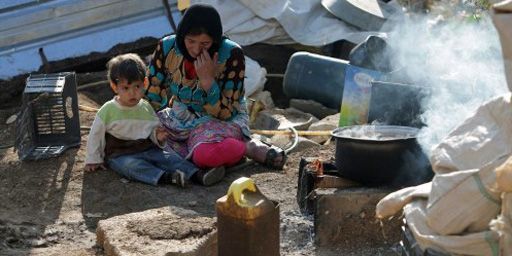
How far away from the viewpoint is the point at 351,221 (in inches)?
188

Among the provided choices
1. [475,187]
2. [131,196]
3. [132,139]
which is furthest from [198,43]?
[475,187]

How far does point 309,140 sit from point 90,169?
5.85 feet

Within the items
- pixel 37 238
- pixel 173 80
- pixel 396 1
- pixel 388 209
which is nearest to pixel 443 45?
pixel 173 80

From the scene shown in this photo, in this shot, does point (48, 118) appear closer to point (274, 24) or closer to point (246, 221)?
point (274, 24)

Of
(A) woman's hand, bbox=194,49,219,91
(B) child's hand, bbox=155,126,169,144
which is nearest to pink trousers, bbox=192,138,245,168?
(B) child's hand, bbox=155,126,169,144

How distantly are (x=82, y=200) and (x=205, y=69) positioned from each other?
1.25 m

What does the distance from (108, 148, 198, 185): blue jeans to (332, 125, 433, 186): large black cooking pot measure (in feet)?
5.02

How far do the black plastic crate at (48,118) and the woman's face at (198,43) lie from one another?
1.20 meters

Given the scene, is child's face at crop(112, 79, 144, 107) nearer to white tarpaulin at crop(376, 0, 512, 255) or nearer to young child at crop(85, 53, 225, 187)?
young child at crop(85, 53, 225, 187)

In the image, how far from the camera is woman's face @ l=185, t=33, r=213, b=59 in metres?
5.91

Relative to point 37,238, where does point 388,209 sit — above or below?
above

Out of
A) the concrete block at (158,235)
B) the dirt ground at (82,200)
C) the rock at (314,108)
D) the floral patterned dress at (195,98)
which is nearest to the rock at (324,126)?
the dirt ground at (82,200)

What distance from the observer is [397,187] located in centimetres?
472

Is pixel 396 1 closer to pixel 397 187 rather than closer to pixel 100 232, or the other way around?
pixel 397 187
